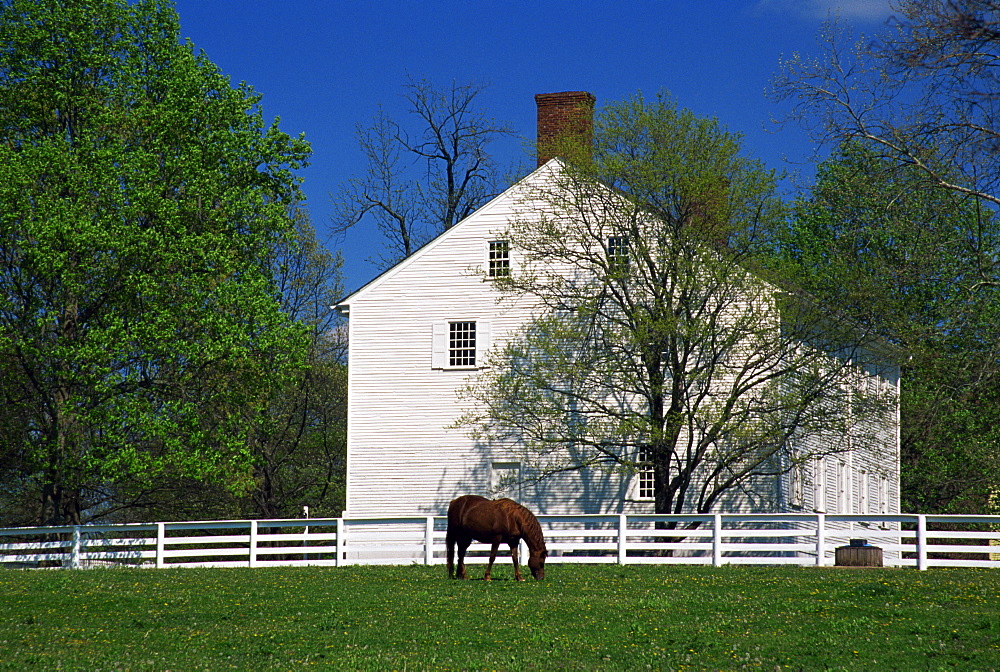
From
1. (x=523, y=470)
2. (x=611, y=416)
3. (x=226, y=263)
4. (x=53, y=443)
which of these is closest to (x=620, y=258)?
(x=611, y=416)

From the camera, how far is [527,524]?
21.8m

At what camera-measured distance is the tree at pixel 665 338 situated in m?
32.1

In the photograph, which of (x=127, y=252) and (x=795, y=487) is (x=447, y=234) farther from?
(x=795, y=487)

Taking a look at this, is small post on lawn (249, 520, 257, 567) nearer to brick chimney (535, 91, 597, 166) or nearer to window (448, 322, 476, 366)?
window (448, 322, 476, 366)

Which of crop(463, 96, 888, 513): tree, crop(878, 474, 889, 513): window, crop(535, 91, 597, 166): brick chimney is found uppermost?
crop(535, 91, 597, 166): brick chimney

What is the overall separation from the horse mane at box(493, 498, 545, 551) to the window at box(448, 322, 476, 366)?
13900 millimetres

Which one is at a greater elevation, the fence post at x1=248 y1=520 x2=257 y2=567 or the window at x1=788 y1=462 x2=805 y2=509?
the window at x1=788 y1=462 x2=805 y2=509

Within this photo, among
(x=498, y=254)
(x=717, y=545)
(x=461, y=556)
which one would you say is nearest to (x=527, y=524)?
(x=461, y=556)

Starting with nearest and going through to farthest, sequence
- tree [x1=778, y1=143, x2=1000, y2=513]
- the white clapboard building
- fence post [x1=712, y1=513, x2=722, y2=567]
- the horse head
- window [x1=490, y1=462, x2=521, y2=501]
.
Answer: tree [x1=778, y1=143, x2=1000, y2=513], the horse head, fence post [x1=712, y1=513, x2=722, y2=567], window [x1=490, y1=462, x2=521, y2=501], the white clapboard building

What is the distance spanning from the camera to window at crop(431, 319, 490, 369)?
116 ft

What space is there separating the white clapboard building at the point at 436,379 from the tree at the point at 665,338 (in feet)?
2.41

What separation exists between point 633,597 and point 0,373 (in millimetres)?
22664

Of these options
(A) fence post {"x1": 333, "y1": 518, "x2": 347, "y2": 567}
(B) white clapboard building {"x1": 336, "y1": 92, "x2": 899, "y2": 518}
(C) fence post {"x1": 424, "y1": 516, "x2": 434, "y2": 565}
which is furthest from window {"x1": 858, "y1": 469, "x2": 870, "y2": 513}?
(A) fence post {"x1": 333, "y1": 518, "x2": 347, "y2": 567}

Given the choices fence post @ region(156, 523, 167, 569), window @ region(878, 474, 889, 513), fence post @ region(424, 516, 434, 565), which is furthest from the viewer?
window @ region(878, 474, 889, 513)
